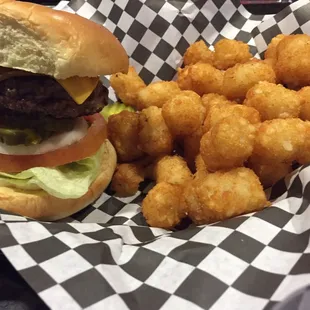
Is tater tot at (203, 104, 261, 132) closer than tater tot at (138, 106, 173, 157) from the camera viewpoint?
Yes

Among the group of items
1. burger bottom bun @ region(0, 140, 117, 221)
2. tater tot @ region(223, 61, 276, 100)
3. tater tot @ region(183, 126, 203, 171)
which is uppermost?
tater tot @ region(223, 61, 276, 100)

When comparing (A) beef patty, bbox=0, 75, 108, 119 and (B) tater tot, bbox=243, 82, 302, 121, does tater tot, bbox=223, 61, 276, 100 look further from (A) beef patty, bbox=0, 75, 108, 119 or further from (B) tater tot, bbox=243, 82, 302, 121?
(A) beef patty, bbox=0, 75, 108, 119

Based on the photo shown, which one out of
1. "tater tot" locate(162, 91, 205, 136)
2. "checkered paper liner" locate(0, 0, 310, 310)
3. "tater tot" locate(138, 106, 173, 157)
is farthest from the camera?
"tater tot" locate(138, 106, 173, 157)

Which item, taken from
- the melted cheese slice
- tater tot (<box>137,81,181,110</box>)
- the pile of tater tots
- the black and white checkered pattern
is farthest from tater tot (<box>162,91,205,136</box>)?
the black and white checkered pattern

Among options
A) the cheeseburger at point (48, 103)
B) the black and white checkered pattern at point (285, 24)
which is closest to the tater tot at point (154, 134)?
the cheeseburger at point (48, 103)

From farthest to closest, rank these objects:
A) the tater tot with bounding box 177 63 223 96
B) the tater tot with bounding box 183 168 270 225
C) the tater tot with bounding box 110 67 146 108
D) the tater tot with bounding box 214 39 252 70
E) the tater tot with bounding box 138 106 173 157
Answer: the tater tot with bounding box 110 67 146 108
the tater tot with bounding box 214 39 252 70
the tater tot with bounding box 177 63 223 96
the tater tot with bounding box 138 106 173 157
the tater tot with bounding box 183 168 270 225

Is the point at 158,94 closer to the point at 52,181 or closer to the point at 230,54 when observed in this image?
the point at 230,54

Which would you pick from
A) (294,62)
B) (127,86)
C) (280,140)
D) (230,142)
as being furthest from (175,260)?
(127,86)

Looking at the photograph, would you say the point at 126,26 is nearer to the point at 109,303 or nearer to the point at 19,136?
the point at 19,136
